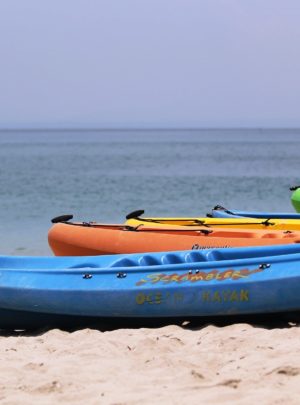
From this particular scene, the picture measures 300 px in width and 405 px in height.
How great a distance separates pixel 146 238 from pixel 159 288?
2.15m

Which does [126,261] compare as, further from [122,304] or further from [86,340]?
[86,340]

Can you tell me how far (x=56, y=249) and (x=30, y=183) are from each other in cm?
2165

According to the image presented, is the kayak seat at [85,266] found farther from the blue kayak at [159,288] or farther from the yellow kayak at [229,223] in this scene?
the yellow kayak at [229,223]

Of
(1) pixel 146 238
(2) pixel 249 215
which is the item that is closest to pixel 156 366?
(1) pixel 146 238

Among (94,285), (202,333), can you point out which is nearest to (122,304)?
(94,285)

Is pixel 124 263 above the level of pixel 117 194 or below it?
above

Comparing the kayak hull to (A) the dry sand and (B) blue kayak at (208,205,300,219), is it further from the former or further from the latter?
(A) the dry sand

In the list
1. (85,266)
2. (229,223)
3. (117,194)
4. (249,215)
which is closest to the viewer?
(85,266)

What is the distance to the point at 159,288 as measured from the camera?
6.18 meters

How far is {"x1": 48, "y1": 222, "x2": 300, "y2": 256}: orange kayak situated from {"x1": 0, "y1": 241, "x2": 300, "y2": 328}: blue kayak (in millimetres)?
1009

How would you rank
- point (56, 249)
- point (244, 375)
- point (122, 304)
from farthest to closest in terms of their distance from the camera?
point (56, 249) < point (122, 304) < point (244, 375)

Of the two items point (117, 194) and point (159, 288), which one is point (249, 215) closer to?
point (159, 288)

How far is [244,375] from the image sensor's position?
4.44 metres

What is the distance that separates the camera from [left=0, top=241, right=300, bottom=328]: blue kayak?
6.02m
